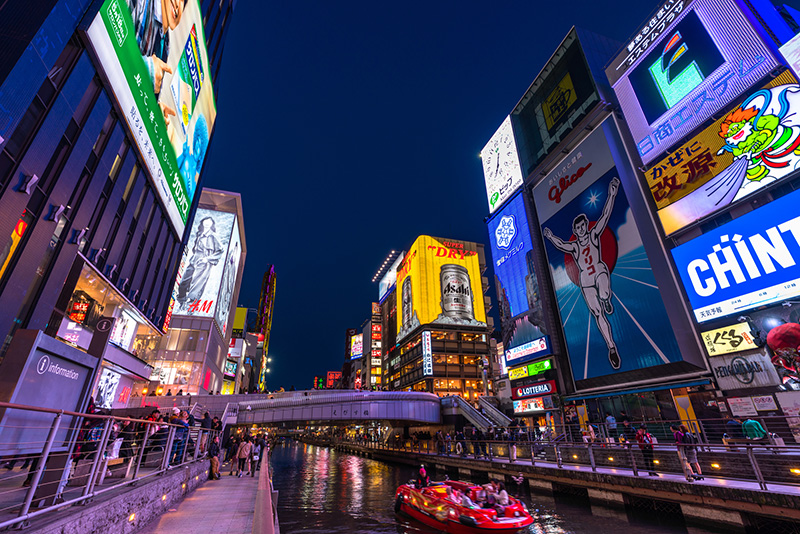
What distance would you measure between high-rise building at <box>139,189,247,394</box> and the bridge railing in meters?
40.6

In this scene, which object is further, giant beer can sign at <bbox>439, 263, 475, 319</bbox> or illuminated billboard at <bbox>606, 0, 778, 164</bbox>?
giant beer can sign at <bbox>439, 263, 475, 319</bbox>

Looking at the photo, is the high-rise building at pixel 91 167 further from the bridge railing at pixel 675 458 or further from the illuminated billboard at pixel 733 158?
the illuminated billboard at pixel 733 158

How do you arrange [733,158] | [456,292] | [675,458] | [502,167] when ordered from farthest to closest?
[456,292]
[502,167]
[733,158]
[675,458]

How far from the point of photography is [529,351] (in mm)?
45438

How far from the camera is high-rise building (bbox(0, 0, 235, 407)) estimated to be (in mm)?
12828

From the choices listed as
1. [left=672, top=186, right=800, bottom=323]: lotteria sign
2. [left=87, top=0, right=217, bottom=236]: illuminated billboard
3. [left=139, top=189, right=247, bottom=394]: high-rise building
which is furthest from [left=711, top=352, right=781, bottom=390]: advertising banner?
[left=139, top=189, right=247, bottom=394]: high-rise building

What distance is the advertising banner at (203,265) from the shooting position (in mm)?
53938

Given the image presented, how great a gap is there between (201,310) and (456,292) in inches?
2088

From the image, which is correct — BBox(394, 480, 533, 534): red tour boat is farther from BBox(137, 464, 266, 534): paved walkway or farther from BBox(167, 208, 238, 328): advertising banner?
BBox(167, 208, 238, 328): advertising banner

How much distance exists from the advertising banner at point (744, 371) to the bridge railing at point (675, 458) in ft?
31.2

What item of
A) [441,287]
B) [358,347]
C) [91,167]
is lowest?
[91,167]

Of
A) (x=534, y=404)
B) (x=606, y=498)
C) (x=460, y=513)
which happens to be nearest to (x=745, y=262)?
(x=606, y=498)

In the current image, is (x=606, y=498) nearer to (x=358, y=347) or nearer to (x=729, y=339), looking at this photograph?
(x=729, y=339)

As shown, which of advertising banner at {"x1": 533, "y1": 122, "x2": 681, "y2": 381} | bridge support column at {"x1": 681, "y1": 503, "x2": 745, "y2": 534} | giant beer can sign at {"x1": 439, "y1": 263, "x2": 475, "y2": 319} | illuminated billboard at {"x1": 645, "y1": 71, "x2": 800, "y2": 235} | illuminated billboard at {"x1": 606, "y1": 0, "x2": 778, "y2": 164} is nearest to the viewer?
bridge support column at {"x1": 681, "y1": 503, "x2": 745, "y2": 534}
